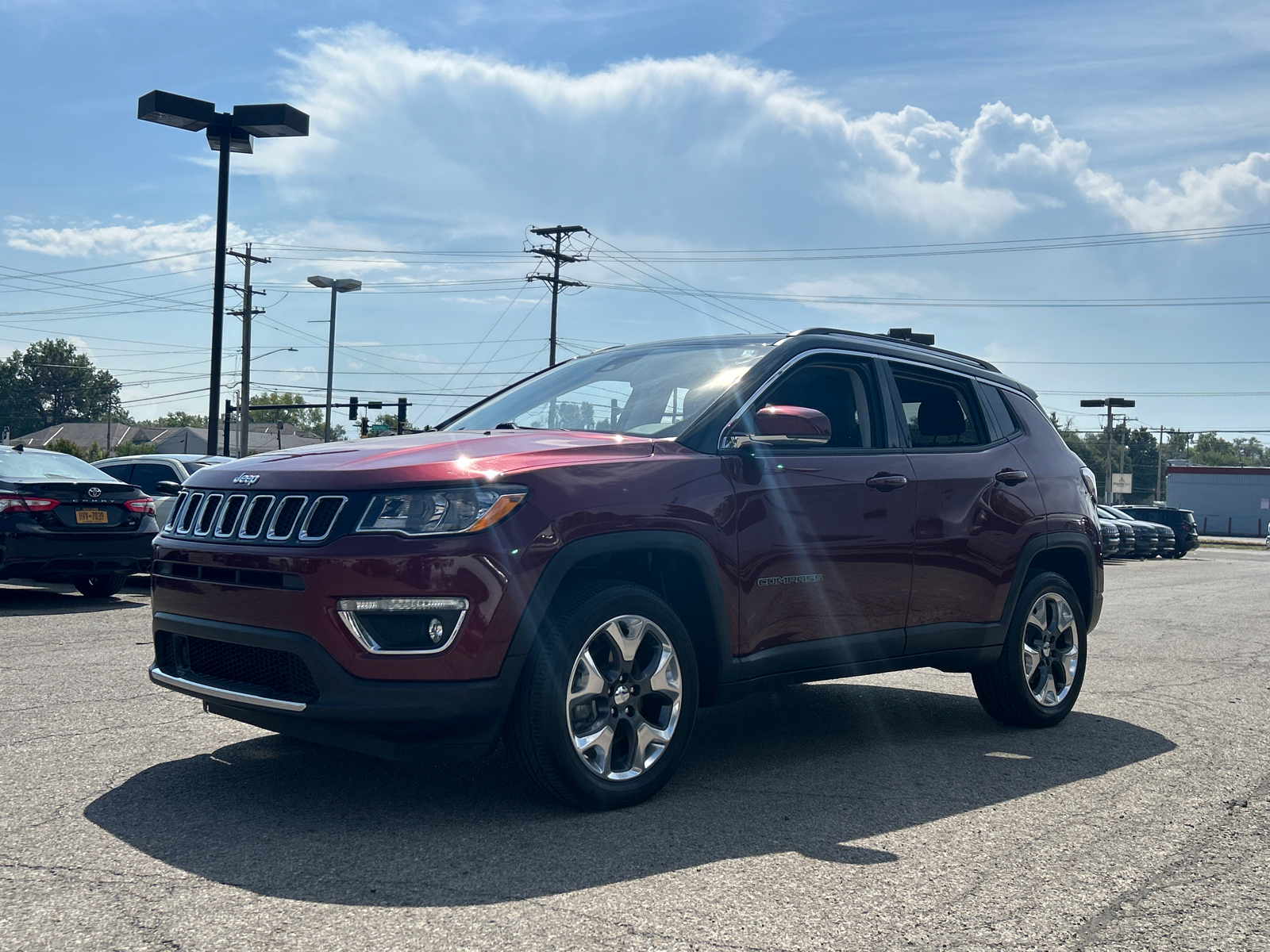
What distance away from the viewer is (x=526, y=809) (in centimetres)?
429

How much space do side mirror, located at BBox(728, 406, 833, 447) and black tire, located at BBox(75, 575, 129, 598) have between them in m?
9.09

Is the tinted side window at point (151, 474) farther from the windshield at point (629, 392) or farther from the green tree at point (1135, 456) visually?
the green tree at point (1135, 456)

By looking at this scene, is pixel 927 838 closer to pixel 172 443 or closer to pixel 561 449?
pixel 561 449

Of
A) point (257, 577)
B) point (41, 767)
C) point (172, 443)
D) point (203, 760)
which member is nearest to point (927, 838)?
point (257, 577)

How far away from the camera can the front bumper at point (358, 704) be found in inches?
151

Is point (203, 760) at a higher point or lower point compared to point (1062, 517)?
lower

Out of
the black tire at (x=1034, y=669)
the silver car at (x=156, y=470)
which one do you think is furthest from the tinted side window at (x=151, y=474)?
the black tire at (x=1034, y=669)

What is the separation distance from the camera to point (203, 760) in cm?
491

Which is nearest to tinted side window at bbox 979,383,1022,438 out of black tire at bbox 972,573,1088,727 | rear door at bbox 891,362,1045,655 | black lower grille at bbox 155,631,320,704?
rear door at bbox 891,362,1045,655

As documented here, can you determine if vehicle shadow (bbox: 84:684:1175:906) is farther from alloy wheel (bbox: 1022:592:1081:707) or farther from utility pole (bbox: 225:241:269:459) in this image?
utility pole (bbox: 225:241:269:459)

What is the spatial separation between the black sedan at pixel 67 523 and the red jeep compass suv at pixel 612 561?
265 inches

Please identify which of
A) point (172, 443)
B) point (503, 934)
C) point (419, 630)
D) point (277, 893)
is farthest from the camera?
point (172, 443)

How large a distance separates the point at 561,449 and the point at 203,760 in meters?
2.08

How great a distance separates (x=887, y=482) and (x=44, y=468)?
935cm
